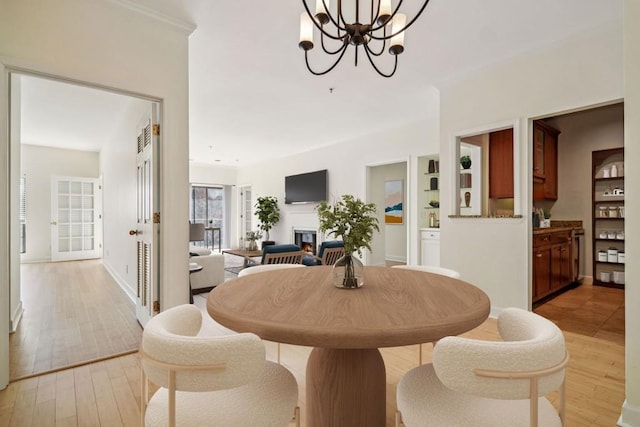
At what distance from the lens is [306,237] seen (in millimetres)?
7898

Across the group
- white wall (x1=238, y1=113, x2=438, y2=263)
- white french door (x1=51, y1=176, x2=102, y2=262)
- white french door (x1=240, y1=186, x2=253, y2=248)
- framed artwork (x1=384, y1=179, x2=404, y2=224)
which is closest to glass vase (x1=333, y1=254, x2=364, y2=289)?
white wall (x1=238, y1=113, x2=438, y2=263)

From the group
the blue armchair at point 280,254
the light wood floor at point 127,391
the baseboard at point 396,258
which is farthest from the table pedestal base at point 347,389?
the baseboard at point 396,258

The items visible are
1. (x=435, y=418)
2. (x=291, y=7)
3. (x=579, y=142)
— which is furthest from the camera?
(x=579, y=142)

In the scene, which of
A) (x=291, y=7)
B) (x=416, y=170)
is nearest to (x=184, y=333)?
(x=291, y=7)

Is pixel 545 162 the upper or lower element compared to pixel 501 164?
upper

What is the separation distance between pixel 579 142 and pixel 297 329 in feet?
19.6

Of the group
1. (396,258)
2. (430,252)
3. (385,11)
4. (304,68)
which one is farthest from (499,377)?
(396,258)

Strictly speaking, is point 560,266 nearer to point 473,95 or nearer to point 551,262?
point 551,262

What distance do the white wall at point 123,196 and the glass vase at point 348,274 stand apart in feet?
8.88

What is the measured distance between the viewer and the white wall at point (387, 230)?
6.96 meters

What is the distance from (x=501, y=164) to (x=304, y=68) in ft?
9.15

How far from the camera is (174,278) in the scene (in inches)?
102

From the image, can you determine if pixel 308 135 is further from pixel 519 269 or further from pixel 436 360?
pixel 436 360

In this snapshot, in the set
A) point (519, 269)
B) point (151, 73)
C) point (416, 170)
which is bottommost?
point (519, 269)
